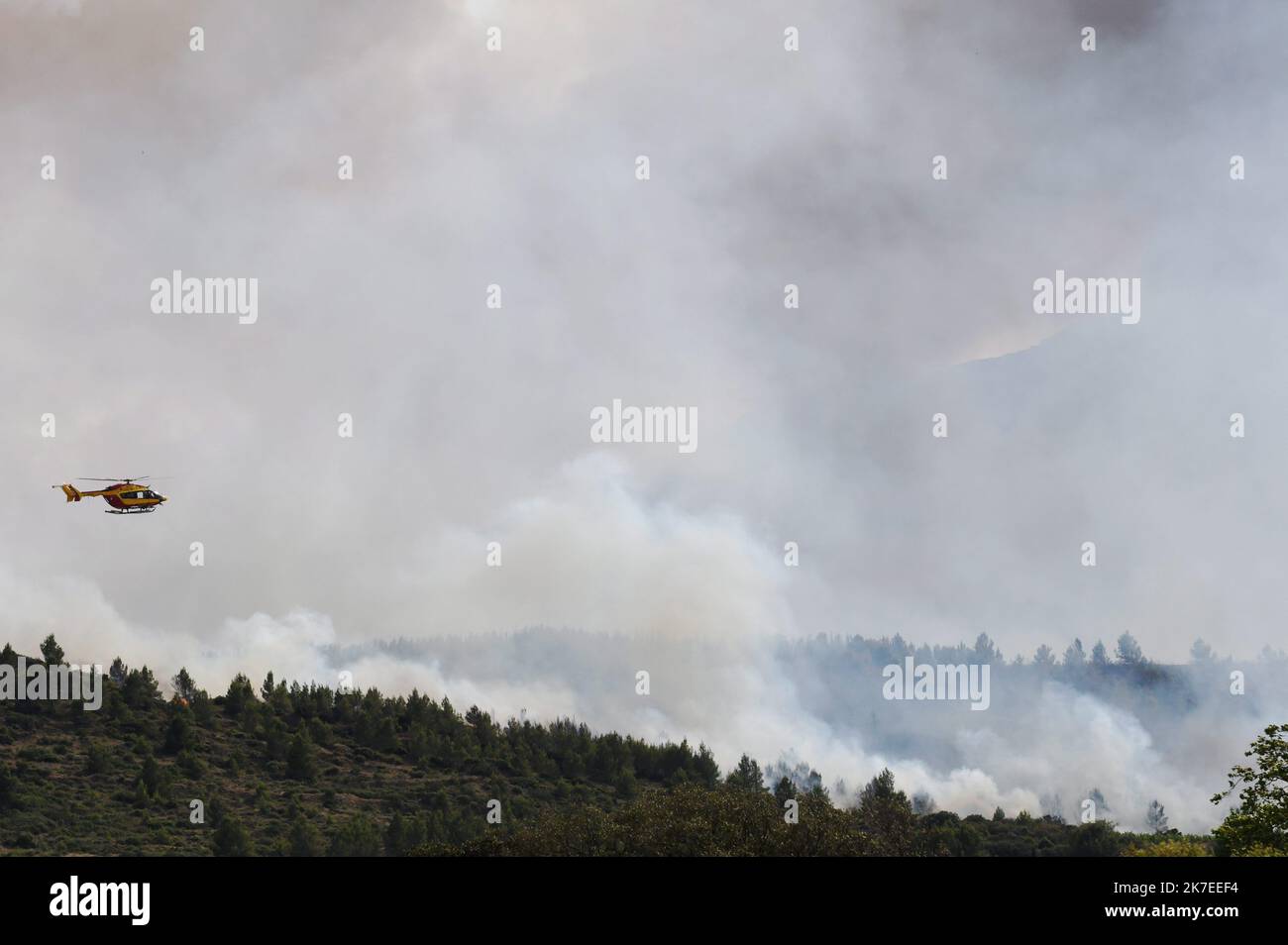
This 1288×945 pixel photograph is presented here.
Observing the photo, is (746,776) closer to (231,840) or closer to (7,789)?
(231,840)

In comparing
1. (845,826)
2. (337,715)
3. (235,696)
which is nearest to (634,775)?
(337,715)

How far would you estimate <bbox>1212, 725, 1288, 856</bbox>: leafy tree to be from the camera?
60.8 m

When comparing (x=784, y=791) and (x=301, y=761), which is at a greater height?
(x=301, y=761)

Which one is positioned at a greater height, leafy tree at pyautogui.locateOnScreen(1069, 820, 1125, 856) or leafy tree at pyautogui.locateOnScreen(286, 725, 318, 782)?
leafy tree at pyautogui.locateOnScreen(286, 725, 318, 782)

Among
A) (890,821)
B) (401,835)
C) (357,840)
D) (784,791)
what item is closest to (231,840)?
(357,840)

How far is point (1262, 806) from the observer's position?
2438 inches

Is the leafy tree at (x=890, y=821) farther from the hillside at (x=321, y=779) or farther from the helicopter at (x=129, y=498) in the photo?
the helicopter at (x=129, y=498)

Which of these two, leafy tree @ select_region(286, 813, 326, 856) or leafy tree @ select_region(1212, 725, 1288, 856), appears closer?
leafy tree @ select_region(1212, 725, 1288, 856)

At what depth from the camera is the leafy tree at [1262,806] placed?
200ft

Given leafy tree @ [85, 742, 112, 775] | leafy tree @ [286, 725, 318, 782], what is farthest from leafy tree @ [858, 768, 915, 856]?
leafy tree @ [85, 742, 112, 775]

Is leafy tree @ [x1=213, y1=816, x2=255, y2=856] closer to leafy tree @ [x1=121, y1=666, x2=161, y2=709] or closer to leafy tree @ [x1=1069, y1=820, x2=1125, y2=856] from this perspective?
leafy tree @ [x1=121, y1=666, x2=161, y2=709]

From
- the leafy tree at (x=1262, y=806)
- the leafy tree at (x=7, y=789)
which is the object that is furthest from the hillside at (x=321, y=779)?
the leafy tree at (x=1262, y=806)
